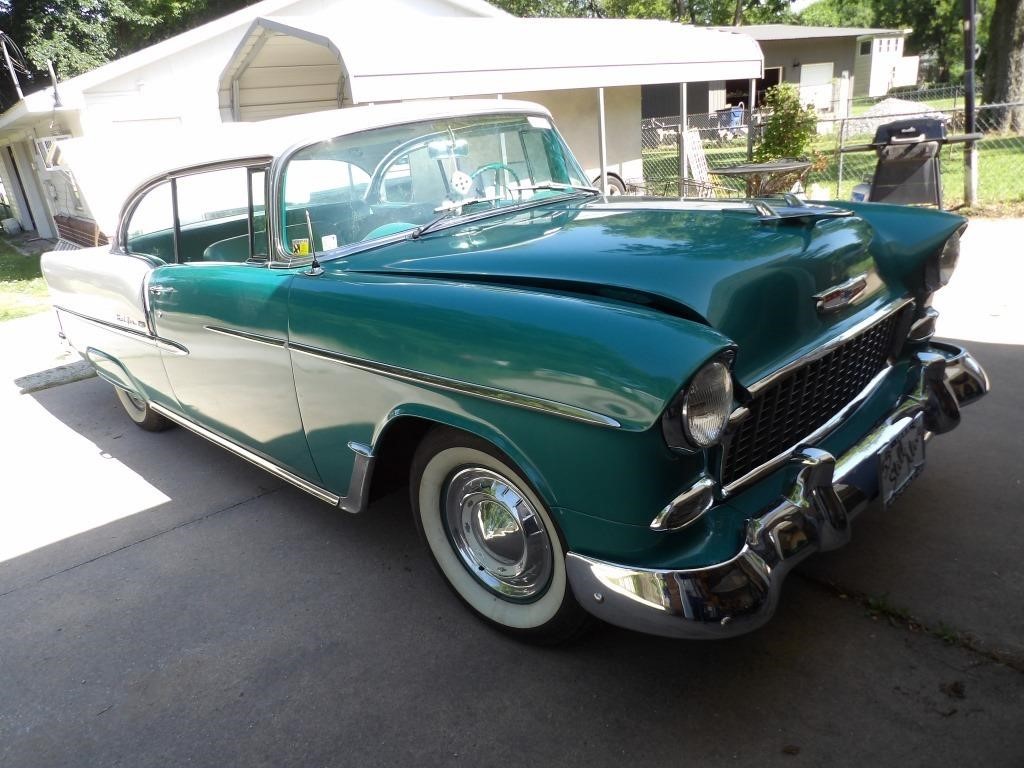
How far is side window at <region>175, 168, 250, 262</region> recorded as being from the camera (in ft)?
10.7

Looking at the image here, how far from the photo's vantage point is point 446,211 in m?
3.01

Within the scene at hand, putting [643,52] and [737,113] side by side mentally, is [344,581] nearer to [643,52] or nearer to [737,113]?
[643,52]

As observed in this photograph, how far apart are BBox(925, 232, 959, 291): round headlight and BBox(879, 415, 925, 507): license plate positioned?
26.1 inches

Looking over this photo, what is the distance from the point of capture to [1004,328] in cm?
479

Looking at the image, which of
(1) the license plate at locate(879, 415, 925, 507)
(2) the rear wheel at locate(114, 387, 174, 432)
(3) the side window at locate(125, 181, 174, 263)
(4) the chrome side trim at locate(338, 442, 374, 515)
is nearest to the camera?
(1) the license plate at locate(879, 415, 925, 507)

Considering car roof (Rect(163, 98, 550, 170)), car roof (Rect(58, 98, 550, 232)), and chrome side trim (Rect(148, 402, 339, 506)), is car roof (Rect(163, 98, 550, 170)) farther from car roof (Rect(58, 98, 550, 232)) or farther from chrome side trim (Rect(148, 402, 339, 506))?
chrome side trim (Rect(148, 402, 339, 506))

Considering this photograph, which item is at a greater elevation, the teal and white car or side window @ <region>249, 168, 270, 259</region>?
side window @ <region>249, 168, 270, 259</region>

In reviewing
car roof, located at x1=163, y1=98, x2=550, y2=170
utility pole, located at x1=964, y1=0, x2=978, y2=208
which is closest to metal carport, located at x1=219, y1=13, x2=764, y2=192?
utility pole, located at x1=964, y1=0, x2=978, y2=208

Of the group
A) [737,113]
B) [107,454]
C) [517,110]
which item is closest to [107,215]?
[107,454]

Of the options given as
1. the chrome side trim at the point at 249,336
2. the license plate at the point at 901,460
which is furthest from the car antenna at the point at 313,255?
the license plate at the point at 901,460

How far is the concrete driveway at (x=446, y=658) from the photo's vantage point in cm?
203

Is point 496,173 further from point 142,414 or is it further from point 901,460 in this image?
point 142,414

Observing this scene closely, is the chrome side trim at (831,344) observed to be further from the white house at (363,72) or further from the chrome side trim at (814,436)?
the white house at (363,72)

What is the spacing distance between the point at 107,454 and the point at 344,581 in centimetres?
234
